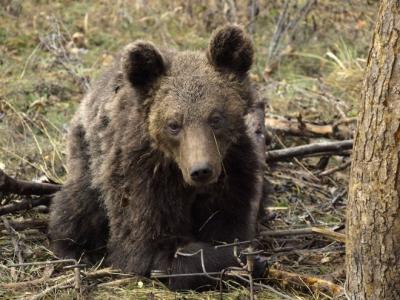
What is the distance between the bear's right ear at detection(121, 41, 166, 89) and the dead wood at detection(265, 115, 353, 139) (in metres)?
2.56

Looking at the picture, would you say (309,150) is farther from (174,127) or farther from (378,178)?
(378,178)

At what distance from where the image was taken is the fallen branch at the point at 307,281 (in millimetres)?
4125

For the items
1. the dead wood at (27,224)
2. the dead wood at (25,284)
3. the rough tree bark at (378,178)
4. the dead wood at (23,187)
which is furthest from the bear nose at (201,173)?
the dead wood at (27,224)

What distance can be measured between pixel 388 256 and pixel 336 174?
3.40 meters

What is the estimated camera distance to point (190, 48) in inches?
390

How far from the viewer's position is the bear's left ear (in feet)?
15.3

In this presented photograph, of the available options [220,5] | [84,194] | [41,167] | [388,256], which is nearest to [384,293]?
[388,256]

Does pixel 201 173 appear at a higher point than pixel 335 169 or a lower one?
higher

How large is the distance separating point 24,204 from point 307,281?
2475 millimetres

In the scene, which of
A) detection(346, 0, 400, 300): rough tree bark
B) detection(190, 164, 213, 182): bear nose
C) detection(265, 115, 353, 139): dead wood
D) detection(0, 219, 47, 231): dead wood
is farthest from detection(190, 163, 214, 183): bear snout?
detection(265, 115, 353, 139): dead wood

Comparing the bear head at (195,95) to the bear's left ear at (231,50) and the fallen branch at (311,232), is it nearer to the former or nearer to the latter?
the bear's left ear at (231,50)

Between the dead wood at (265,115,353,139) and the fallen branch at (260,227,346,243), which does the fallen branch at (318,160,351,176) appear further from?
the fallen branch at (260,227,346,243)

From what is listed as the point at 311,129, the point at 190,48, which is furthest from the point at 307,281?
the point at 190,48

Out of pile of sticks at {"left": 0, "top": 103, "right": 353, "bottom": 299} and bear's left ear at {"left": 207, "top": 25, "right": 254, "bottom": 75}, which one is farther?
bear's left ear at {"left": 207, "top": 25, "right": 254, "bottom": 75}
